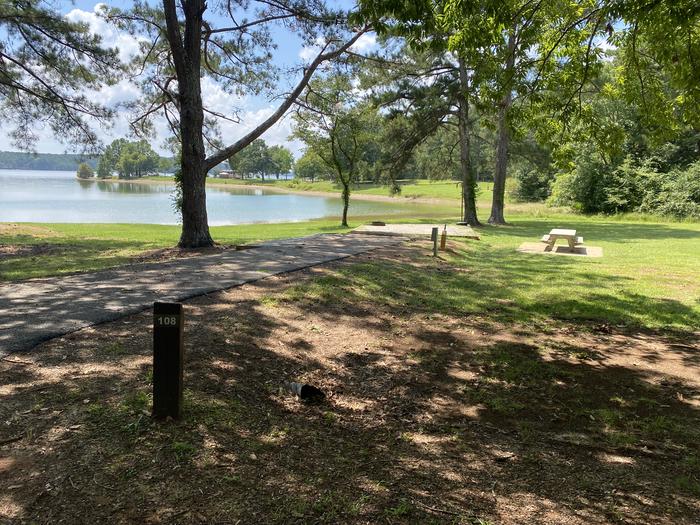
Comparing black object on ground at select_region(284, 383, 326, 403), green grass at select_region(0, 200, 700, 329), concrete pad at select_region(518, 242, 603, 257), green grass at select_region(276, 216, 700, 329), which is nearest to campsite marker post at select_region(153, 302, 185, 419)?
black object on ground at select_region(284, 383, 326, 403)

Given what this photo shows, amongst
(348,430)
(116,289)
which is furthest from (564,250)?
(348,430)

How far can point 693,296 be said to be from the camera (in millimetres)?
8250

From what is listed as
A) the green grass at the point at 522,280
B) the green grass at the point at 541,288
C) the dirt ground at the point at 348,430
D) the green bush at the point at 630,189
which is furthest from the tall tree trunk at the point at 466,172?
the dirt ground at the point at 348,430

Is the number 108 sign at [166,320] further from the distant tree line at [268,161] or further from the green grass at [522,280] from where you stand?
the distant tree line at [268,161]

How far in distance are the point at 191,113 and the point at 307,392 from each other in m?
10.1

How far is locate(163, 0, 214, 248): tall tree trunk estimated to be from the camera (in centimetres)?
1208

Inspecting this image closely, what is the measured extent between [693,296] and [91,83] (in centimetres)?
1642

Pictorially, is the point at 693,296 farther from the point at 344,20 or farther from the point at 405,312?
the point at 344,20

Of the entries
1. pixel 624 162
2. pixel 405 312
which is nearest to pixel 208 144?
pixel 405 312

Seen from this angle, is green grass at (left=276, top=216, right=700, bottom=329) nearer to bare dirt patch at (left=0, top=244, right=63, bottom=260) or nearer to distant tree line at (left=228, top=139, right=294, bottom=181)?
bare dirt patch at (left=0, top=244, right=63, bottom=260)

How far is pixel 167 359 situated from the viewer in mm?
3234

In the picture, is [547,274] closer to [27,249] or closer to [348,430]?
[348,430]

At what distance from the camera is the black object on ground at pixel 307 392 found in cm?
409

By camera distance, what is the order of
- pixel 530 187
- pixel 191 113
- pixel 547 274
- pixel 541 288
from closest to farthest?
pixel 541 288 → pixel 547 274 → pixel 191 113 → pixel 530 187
